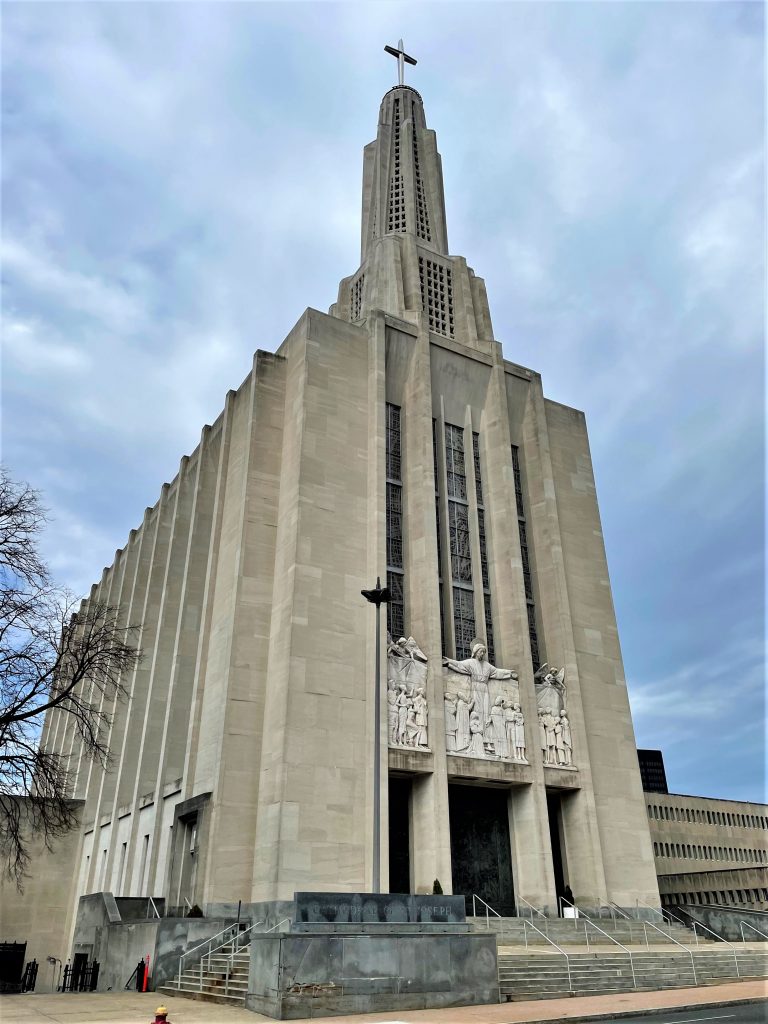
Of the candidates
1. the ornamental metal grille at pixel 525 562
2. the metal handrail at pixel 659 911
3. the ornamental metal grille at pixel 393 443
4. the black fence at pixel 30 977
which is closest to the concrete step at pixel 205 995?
the black fence at pixel 30 977

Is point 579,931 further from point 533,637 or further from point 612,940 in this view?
point 533,637

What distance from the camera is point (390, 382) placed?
33.8 metres

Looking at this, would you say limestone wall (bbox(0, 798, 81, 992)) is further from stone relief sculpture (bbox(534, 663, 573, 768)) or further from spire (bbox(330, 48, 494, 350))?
spire (bbox(330, 48, 494, 350))

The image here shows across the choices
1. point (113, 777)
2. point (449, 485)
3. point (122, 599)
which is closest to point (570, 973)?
point (449, 485)

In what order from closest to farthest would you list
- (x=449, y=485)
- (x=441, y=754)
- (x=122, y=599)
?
(x=441, y=754) → (x=449, y=485) → (x=122, y=599)

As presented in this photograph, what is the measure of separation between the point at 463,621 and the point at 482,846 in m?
8.17

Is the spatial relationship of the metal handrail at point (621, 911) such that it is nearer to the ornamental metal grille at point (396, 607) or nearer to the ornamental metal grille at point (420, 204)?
the ornamental metal grille at point (396, 607)

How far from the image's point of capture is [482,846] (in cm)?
2742

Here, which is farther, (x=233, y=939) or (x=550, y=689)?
(x=550, y=689)

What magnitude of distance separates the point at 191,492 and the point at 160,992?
24507 millimetres

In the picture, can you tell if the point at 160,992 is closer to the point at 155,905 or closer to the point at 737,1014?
the point at 155,905

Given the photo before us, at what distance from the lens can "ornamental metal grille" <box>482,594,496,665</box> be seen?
3092cm

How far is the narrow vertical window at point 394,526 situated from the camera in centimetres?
2928

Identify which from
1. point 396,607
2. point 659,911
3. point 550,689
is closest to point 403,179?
point 396,607
